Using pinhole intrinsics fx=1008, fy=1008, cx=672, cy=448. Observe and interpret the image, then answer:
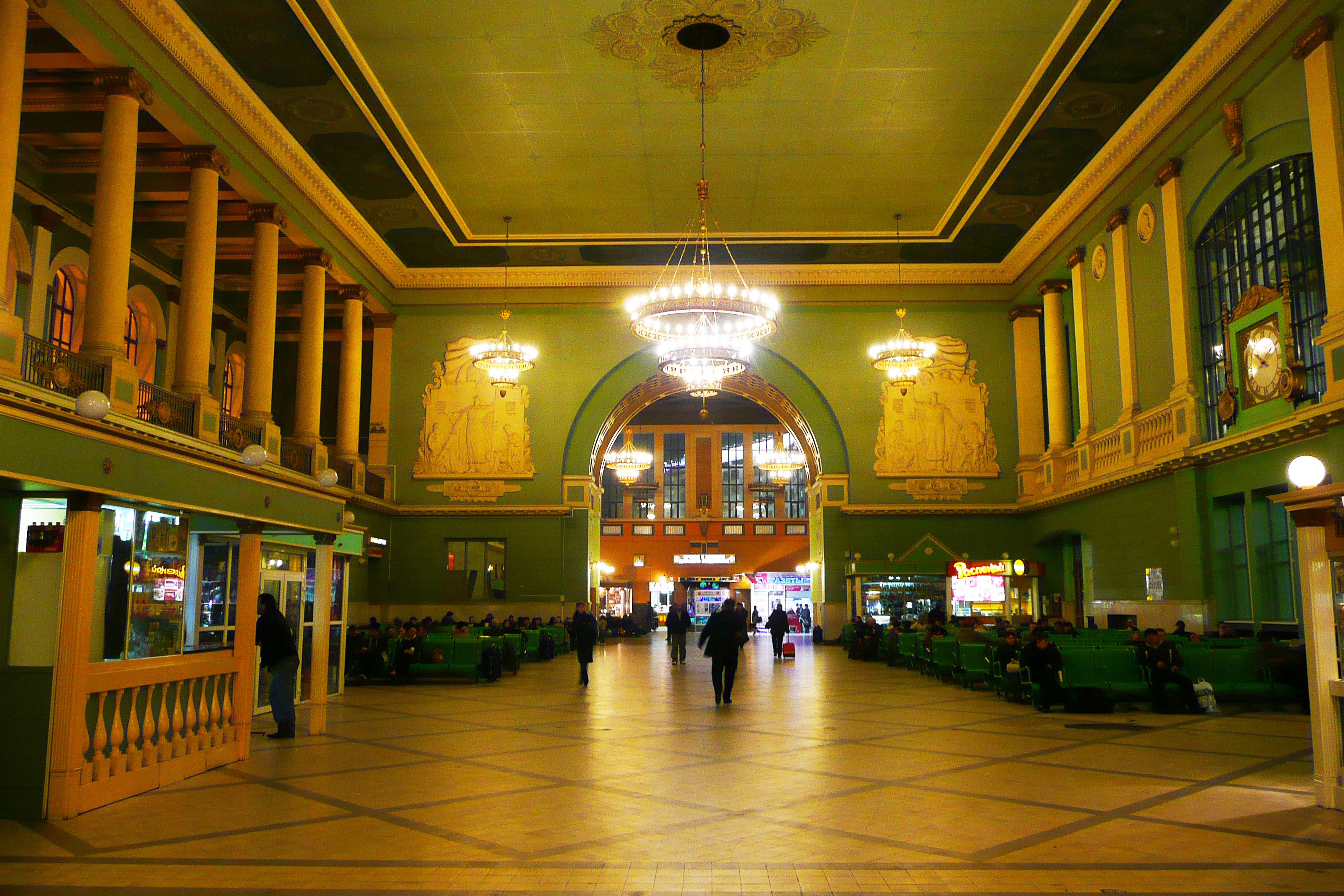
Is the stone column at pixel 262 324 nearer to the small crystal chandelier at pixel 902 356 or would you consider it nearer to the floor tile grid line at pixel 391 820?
the floor tile grid line at pixel 391 820

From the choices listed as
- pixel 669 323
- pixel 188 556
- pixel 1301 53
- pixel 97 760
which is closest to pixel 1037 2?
pixel 1301 53

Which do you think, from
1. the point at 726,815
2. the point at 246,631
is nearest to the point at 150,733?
the point at 246,631

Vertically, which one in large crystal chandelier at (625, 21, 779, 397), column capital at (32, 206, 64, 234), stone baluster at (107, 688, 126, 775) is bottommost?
stone baluster at (107, 688, 126, 775)

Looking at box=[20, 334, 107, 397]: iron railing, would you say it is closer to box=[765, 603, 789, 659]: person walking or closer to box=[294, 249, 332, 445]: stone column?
box=[294, 249, 332, 445]: stone column

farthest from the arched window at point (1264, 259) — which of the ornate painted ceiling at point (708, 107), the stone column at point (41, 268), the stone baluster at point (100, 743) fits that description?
the stone column at point (41, 268)

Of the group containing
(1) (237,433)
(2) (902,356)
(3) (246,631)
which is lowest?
(3) (246,631)

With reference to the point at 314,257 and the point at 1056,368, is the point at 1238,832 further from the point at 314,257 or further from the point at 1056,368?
the point at 314,257

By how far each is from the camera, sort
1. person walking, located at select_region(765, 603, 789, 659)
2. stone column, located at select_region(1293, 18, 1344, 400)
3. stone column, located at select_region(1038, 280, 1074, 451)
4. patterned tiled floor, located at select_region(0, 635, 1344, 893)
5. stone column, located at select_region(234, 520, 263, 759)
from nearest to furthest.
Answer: patterned tiled floor, located at select_region(0, 635, 1344, 893), stone column, located at select_region(234, 520, 263, 759), stone column, located at select_region(1293, 18, 1344, 400), person walking, located at select_region(765, 603, 789, 659), stone column, located at select_region(1038, 280, 1074, 451)

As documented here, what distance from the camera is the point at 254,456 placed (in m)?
10.1

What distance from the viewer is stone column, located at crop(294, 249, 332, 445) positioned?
20312 millimetres

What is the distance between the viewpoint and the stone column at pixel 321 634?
10.4 meters

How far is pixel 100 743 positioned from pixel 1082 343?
19.4 metres

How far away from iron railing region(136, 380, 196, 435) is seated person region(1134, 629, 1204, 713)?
12894 millimetres

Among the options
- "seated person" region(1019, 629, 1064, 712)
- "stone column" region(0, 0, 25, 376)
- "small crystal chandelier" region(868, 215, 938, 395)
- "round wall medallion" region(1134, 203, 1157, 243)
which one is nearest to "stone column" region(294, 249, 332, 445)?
"stone column" region(0, 0, 25, 376)
